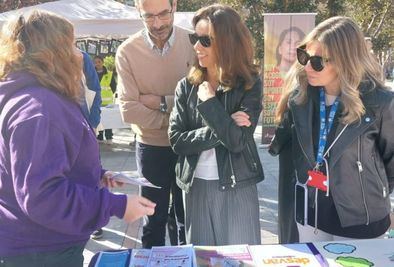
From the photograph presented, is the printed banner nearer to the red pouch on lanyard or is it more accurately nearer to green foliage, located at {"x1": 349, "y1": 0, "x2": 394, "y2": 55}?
green foliage, located at {"x1": 349, "y1": 0, "x2": 394, "y2": 55}

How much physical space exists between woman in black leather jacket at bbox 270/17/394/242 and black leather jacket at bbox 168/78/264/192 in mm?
249

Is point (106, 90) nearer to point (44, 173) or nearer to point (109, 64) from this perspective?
point (109, 64)

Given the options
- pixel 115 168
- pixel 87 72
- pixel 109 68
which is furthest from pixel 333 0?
pixel 87 72

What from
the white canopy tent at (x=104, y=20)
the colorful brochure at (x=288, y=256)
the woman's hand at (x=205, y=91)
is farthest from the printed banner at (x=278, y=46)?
the colorful brochure at (x=288, y=256)

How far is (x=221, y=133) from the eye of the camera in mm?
2213

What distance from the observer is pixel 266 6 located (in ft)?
33.6

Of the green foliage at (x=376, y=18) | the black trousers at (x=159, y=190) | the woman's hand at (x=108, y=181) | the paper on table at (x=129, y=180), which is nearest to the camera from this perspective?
the paper on table at (x=129, y=180)

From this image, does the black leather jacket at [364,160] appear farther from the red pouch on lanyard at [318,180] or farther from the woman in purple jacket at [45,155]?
the woman in purple jacket at [45,155]

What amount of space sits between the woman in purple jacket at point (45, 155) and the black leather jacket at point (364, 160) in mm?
984

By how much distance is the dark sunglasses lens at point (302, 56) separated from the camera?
2232 mm

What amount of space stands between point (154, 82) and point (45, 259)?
1.48 meters

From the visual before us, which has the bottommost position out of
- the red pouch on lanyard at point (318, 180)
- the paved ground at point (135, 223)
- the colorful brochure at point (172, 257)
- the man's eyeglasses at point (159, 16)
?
the paved ground at point (135, 223)

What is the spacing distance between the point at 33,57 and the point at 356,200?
1.57 metres

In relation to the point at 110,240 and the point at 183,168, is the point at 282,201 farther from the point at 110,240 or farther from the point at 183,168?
the point at 110,240
